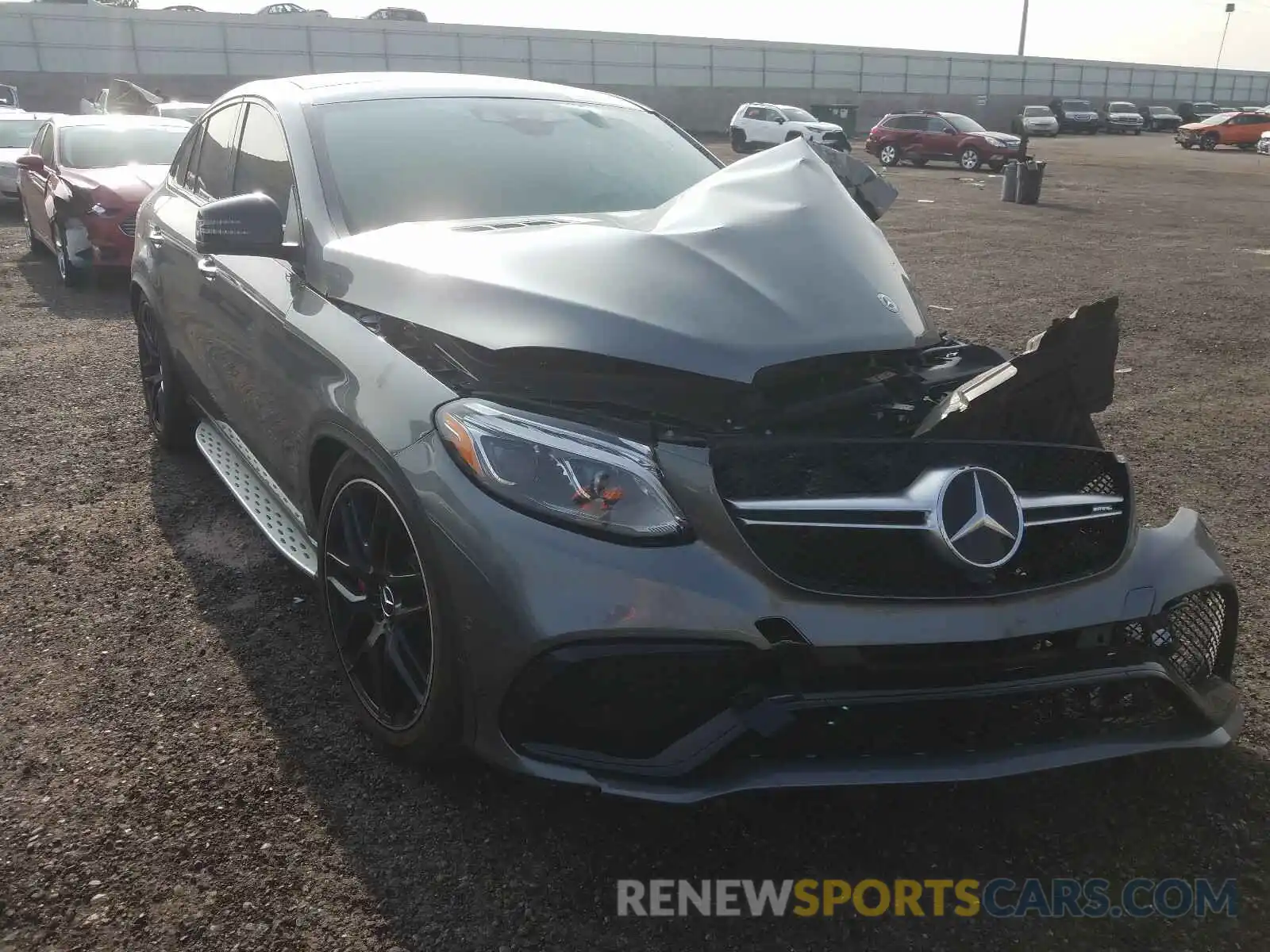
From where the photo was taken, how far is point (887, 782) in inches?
81.3

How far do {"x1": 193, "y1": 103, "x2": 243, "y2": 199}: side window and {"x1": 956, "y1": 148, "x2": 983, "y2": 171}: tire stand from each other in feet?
91.4

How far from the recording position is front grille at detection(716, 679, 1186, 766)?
2.09 m

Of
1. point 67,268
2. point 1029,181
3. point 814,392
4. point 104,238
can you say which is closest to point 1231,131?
point 1029,181

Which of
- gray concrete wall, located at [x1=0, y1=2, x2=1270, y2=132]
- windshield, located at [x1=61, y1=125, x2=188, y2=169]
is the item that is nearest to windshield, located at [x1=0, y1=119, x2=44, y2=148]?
windshield, located at [x1=61, y1=125, x2=188, y2=169]

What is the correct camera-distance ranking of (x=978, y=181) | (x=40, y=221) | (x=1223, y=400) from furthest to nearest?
(x=978, y=181), (x=40, y=221), (x=1223, y=400)

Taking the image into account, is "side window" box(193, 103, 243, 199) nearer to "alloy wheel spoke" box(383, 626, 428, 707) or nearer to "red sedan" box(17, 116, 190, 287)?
"alloy wheel spoke" box(383, 626, 428, 707)

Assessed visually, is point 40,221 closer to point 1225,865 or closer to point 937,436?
point 937,436

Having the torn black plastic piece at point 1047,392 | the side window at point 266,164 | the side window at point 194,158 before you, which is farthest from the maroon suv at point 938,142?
the torn black plastic piece at point 1047,392

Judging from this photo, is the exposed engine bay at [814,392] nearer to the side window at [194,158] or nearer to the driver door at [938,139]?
the side window at [194,158]

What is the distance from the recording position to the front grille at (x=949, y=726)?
2.09 m

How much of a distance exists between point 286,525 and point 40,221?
9.43 m

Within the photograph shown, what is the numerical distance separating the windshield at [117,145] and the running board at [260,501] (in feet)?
23.8

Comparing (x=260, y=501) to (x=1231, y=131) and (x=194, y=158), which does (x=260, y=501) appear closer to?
(x=194, y=158)

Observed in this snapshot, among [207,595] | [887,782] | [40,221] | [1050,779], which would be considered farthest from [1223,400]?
[40,221]
